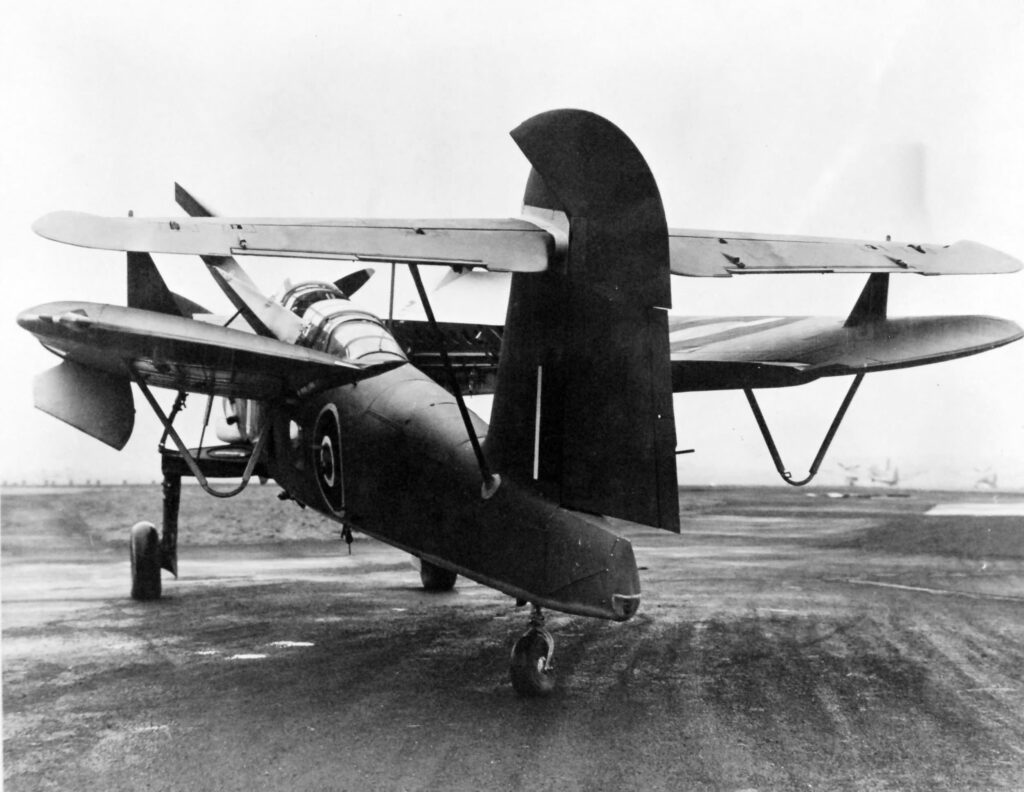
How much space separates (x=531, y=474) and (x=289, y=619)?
5.16 m

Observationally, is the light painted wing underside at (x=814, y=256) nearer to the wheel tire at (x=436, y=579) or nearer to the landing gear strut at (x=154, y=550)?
the wheel tire at (x=436, y=579)

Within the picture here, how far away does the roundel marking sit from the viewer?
831cm

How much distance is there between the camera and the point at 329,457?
848 centimetres

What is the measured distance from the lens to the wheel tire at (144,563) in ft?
38.3

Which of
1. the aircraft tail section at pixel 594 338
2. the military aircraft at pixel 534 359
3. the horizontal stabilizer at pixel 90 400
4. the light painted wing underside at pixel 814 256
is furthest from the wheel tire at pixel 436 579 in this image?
the light painted wing underside at pixel 814 256

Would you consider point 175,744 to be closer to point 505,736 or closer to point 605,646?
point 505,736

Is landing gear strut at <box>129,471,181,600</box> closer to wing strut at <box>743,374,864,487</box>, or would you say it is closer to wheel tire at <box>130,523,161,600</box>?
wheel tire at <box>130,523,161,600</box>

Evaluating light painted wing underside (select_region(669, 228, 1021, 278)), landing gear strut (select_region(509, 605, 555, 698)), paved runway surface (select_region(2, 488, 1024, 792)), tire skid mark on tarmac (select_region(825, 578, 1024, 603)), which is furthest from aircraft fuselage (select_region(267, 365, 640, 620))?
tire skid mark on tarmac (select_region(825, 578, 1024, 603))

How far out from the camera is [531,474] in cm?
648

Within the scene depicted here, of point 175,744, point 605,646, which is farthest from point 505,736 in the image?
point 605,646

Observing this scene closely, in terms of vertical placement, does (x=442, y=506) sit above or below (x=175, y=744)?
above

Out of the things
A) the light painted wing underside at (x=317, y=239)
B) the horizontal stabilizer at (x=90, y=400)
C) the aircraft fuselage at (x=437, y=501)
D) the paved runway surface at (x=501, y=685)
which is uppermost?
the light painted wing underside at (x=317, y=239)

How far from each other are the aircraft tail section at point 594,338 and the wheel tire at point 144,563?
7.23 m

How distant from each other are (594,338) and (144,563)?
27.0 feet
